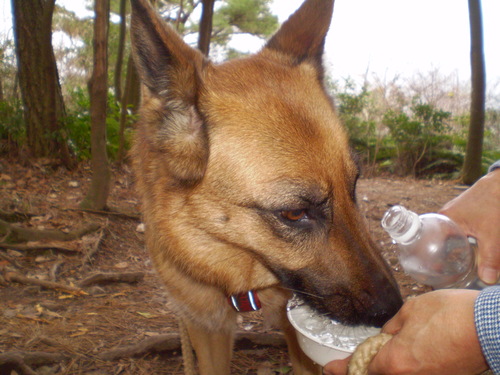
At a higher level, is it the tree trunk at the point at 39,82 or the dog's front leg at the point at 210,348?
the tree trunk at the point at 39,82

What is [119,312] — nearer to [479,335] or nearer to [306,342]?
[306,342]

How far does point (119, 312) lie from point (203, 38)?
21.0 ft

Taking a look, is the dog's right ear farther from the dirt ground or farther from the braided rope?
the dirt ground

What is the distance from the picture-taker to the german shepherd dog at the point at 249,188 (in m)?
1.91

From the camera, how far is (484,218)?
2.23 metres

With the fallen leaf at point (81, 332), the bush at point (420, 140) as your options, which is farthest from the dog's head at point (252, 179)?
the bush at point (420, 140)

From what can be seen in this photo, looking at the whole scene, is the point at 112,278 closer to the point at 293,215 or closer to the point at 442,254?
the point at 293,215

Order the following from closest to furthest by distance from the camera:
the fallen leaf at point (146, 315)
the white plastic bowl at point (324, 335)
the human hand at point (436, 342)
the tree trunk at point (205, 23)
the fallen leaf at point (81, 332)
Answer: the human hand at point (436, 342), the white plastic bowl at point (324, 335), the fallen leaf at point (81, 332), the fallen leaf at point (146, 315), the tree trunk at point (205, 23)

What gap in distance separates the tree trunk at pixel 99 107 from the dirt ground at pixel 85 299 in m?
0.27

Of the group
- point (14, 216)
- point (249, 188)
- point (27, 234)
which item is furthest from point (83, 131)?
point (249, 188)

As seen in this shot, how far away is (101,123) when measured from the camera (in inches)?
197

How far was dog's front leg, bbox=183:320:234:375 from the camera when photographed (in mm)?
2590

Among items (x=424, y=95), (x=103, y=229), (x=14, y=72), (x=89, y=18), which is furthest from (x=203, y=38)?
(x=424, y=95)

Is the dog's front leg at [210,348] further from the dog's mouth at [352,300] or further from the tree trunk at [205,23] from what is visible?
the tree trunk at [205,23]
